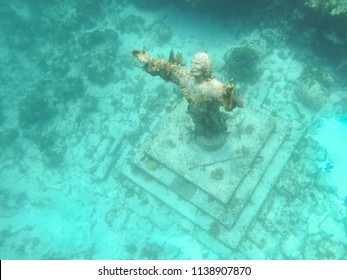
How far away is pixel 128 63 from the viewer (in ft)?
36.7

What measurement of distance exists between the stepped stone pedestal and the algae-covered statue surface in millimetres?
1218

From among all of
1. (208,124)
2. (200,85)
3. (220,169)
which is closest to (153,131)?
(220,169)

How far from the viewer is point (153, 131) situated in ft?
29.2

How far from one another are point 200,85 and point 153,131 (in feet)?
10.8

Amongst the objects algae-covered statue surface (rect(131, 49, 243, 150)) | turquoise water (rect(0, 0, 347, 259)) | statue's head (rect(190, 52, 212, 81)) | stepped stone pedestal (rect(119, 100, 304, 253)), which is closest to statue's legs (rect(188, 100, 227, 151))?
algae-covered statue surface (rect(131, 49, 243, 150))

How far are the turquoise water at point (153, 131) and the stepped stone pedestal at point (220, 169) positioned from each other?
0.05 m

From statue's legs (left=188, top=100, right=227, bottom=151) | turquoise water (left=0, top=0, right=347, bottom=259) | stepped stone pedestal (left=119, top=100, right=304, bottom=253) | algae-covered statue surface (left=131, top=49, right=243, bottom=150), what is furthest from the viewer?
turquoise water (left=0, top=0, right=347, bottom=259)

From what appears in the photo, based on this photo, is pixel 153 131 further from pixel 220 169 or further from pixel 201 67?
pixel 201 67

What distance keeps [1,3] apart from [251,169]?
1221cm

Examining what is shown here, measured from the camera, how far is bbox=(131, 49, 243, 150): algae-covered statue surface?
5637 mm

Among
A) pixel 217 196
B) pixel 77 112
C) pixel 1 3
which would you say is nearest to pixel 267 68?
pixel 217 196

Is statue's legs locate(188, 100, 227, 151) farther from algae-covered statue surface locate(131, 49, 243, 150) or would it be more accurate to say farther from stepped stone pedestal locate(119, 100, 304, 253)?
stepped stone pedestal locate(119, 100, 304, 253)

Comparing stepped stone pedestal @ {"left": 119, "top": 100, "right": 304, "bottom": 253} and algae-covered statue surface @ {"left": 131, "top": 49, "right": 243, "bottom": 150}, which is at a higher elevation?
algae-covered statue surface @ {"left": 131, "top": 49, "right": 243, "bottom": 150}

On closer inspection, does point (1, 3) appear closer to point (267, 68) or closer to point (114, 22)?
point (114, 22)
